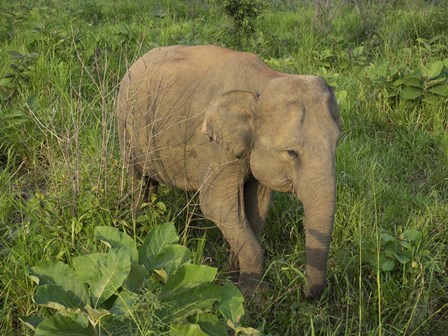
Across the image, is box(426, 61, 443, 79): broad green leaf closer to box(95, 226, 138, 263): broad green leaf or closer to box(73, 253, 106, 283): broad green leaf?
box(95, 226, 138, 263): broad green leaf

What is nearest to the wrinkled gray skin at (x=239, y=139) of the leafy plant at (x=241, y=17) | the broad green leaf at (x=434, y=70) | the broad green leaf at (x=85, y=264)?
the broad green leaf at (x=85, y=264)

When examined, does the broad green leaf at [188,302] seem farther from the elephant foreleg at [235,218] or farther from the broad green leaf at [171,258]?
the elephant foreleg at [235,218]

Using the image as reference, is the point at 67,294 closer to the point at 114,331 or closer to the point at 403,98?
the point at 114,331

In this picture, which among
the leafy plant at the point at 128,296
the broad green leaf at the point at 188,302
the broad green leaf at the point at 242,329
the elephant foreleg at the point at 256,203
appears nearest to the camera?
the broad green leaf at the point at 242,329

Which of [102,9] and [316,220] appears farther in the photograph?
[102,9]

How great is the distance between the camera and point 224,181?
2.69 metres

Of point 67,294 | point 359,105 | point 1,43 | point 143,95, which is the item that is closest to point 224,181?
point 143,95

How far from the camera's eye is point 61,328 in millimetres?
1763

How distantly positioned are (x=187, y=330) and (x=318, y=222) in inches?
30.9

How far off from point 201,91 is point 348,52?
10.2 feet

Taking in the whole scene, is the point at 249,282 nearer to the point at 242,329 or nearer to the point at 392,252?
the point at 392,252

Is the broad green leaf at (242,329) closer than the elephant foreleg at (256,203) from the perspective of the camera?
Yes

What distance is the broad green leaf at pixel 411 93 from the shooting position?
14.4 feet

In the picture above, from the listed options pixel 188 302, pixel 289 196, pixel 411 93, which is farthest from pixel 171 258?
pixel 411 93
